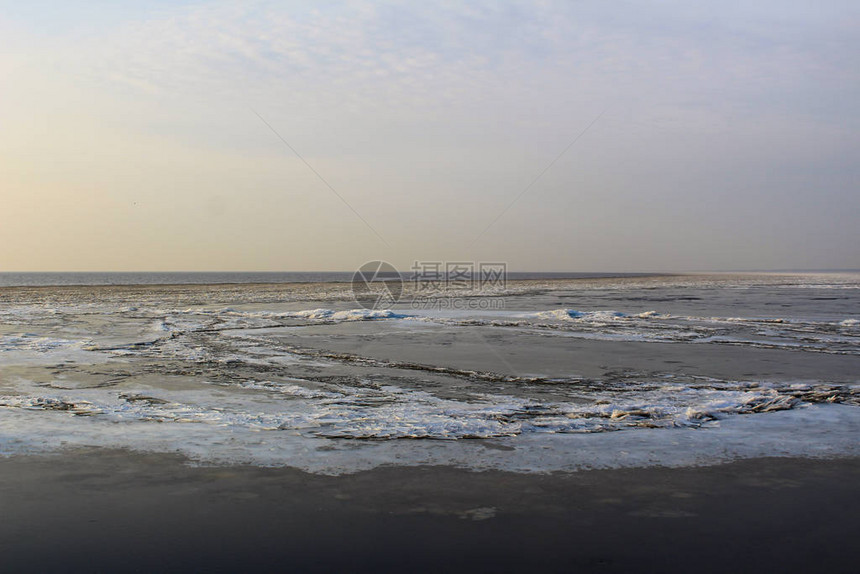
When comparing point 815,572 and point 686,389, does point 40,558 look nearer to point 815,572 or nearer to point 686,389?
point 815,572

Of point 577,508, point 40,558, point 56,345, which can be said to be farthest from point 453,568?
point 56,345

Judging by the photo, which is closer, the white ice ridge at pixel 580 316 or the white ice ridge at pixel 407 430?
the white ice ridge at pixel 407 430

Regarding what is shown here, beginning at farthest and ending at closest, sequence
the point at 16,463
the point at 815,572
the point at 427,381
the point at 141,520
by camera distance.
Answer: the point at 427,381 → the point at 16,463 → the point at 141,520 → the point at 815,572

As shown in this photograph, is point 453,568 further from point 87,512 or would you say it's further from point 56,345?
point 56,345

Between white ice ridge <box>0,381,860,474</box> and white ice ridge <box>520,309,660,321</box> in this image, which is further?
white ice ridge <box>520,309,660,321</box>

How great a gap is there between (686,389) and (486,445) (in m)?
4.40

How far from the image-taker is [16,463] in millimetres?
5770

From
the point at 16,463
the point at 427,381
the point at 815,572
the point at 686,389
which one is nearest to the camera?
the point at 815,572

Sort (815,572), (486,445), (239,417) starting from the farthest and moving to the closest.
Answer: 1. (239,417)
2. (486,445)
3. (815,572)

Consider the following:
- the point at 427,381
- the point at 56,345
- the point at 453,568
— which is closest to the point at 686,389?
the point at 427,381

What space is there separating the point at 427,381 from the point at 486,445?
3.90 metres

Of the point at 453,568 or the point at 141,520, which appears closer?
the point at 453,568

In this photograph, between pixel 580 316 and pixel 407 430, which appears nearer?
pixel 407 430

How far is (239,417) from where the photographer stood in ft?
25.0
